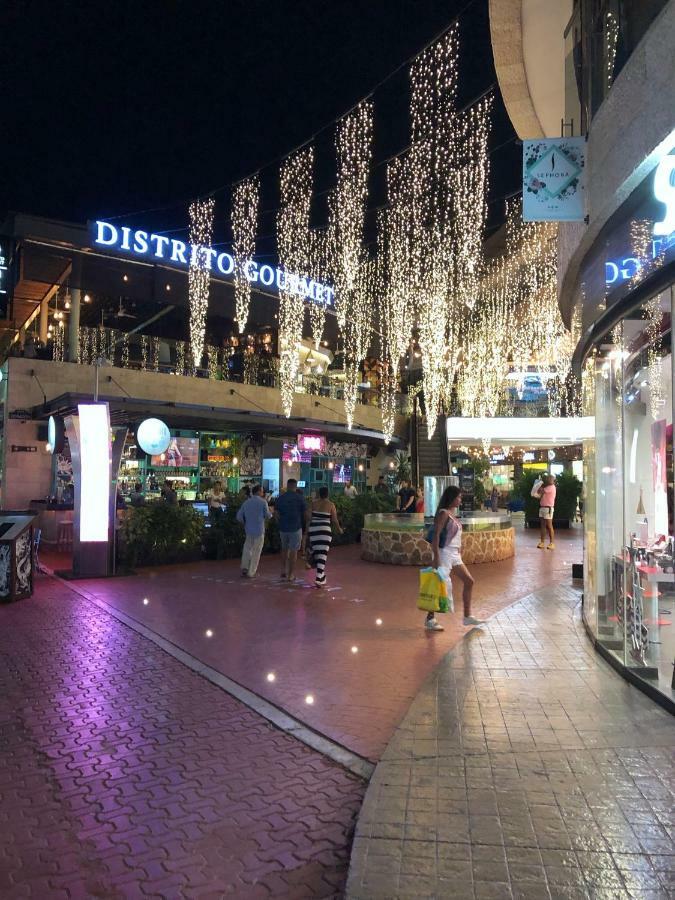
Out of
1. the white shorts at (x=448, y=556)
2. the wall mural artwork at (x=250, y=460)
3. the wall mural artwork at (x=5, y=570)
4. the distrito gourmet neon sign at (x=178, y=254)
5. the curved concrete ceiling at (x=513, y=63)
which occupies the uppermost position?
the distrito gourmet neon sign at (x=178, y=254)

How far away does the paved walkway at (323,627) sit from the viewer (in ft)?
18.2

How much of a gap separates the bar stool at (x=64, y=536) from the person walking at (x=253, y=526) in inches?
253

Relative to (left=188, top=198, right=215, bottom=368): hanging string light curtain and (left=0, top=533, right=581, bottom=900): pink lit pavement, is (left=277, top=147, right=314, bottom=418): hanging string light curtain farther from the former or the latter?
(left=0, top=533, right=581, bottom=900): pink lit pavement

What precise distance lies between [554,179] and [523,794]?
5.68 m

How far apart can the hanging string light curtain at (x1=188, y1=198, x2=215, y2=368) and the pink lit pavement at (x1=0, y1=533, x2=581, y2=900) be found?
13590 millimetres

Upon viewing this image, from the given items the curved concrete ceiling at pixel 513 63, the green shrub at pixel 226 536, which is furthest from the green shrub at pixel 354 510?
the curved concrete ceiling at pixel 513 63

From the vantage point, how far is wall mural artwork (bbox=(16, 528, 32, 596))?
395 inches

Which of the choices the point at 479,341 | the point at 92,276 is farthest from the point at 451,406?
the point at 92,276

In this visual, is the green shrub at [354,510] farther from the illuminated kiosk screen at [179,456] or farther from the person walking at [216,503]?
the illuminated kiosk screen at [179,456]

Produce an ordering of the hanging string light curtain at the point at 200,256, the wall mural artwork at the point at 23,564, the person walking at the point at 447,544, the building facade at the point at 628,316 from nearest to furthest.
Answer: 1. the building facade at the point at 628,316
2. the person walking at the point at 447,544
3. the wall mural artwork at the point at 23,564
4. the hanging string light curtain at the point at 200,256

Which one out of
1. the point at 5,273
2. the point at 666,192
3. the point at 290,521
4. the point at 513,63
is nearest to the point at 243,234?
the point at 5,273

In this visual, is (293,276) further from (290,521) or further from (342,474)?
(290,521)

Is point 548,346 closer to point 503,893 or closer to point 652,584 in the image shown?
point 652,584

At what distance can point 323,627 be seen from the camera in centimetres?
834
